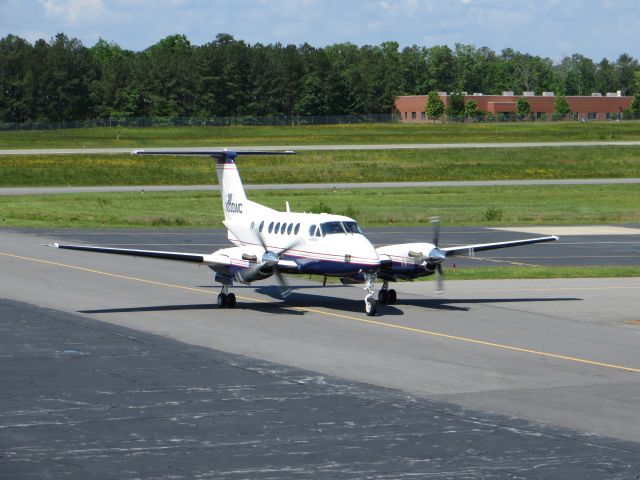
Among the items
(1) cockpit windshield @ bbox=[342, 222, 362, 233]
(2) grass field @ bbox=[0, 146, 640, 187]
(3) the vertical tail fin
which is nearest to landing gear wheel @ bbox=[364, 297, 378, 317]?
(1) cockpit windshield @ bbox=[342, 222, 362, 233]

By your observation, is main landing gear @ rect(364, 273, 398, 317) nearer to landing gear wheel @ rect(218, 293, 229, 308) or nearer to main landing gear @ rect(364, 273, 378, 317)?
main landing gear @ rect(364, 273, 378, 317)

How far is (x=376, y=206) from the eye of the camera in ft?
257

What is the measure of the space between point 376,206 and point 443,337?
48581 mm

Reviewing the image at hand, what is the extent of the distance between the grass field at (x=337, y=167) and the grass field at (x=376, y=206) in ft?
48.1

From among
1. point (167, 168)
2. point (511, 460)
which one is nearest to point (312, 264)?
point (511, 460)

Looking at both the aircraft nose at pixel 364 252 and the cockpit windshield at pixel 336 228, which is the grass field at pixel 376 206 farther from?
the aircraft nose at pixel 364 252

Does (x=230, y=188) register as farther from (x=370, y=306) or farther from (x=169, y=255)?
(x=370, y=306)

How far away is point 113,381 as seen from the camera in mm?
24172

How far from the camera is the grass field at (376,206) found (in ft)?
225

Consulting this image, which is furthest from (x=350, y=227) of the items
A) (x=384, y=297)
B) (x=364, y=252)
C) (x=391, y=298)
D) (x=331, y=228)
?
(x=391, y=298)

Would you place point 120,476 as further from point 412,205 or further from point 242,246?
point 412,205

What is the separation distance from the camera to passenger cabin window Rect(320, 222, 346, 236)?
33.6 metres

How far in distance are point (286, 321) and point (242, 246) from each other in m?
5.16

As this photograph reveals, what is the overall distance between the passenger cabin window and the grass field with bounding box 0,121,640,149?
102580mm
